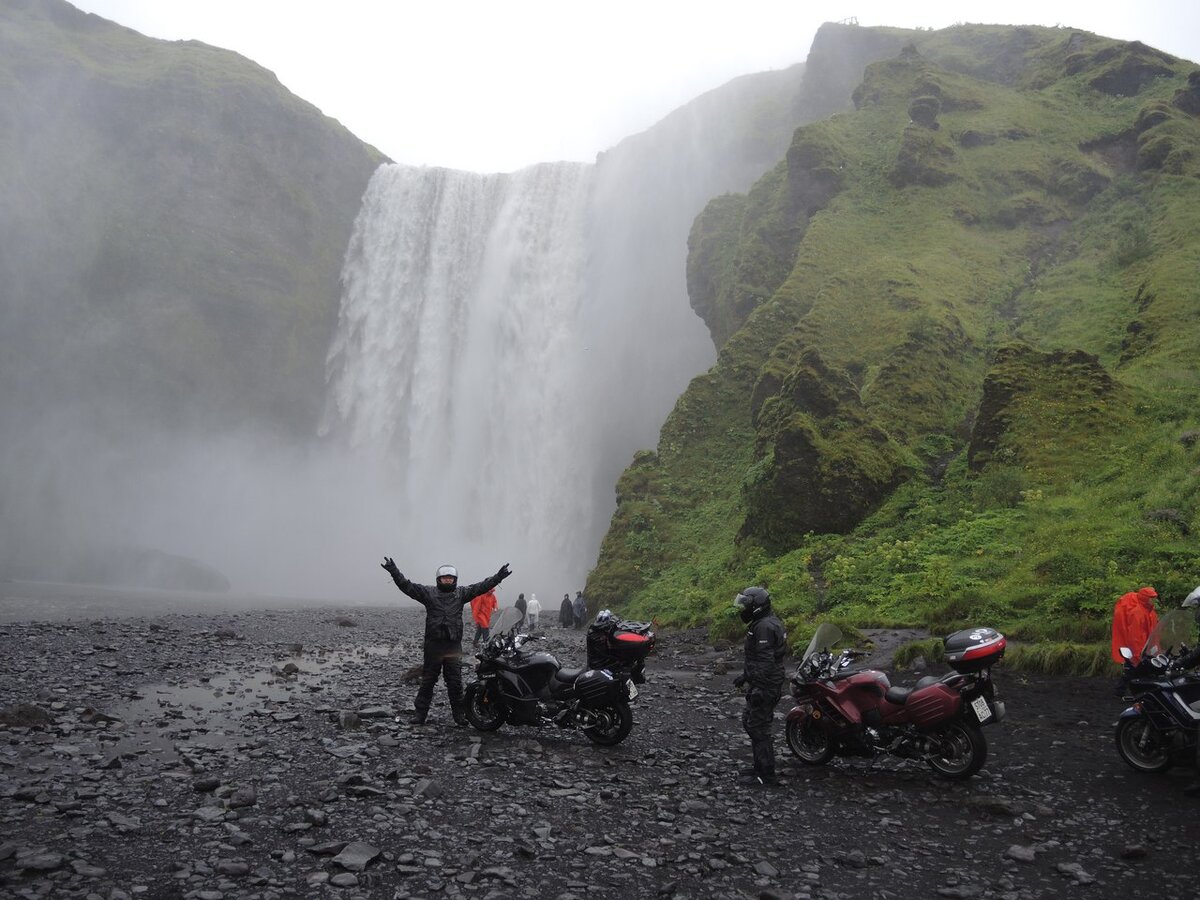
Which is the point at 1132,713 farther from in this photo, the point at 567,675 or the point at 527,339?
the point at 527,339

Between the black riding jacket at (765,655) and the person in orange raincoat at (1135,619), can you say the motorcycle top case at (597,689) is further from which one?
the person in orange raincoat at (1135,619)

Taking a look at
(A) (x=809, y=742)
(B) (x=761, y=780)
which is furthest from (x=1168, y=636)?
(B) (x=761, y=780)

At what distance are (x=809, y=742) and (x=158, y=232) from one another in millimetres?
70897

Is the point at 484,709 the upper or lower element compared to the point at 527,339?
lower

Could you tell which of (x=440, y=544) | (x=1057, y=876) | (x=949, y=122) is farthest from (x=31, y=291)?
(x=1057, y=876)

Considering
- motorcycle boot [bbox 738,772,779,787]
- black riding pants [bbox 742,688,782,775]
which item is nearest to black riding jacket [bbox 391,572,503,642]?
black riding pants [bbox 742,688,782,775]

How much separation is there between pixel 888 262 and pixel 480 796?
31.0m

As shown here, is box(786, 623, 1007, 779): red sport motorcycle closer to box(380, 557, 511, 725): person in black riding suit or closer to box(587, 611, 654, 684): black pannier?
box(587, 611, 654, 684): black pannier

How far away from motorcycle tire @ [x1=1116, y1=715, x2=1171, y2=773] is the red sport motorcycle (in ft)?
4.48

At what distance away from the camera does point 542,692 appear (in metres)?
10.4

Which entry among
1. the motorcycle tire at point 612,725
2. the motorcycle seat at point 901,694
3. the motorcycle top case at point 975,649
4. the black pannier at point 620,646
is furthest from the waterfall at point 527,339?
the motorcycle top case at point 975,649

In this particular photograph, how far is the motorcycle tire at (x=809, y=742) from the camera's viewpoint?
29.2 feet

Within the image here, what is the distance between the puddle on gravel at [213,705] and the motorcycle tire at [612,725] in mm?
4363

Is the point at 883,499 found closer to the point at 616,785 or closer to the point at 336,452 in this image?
the point at 616,785
